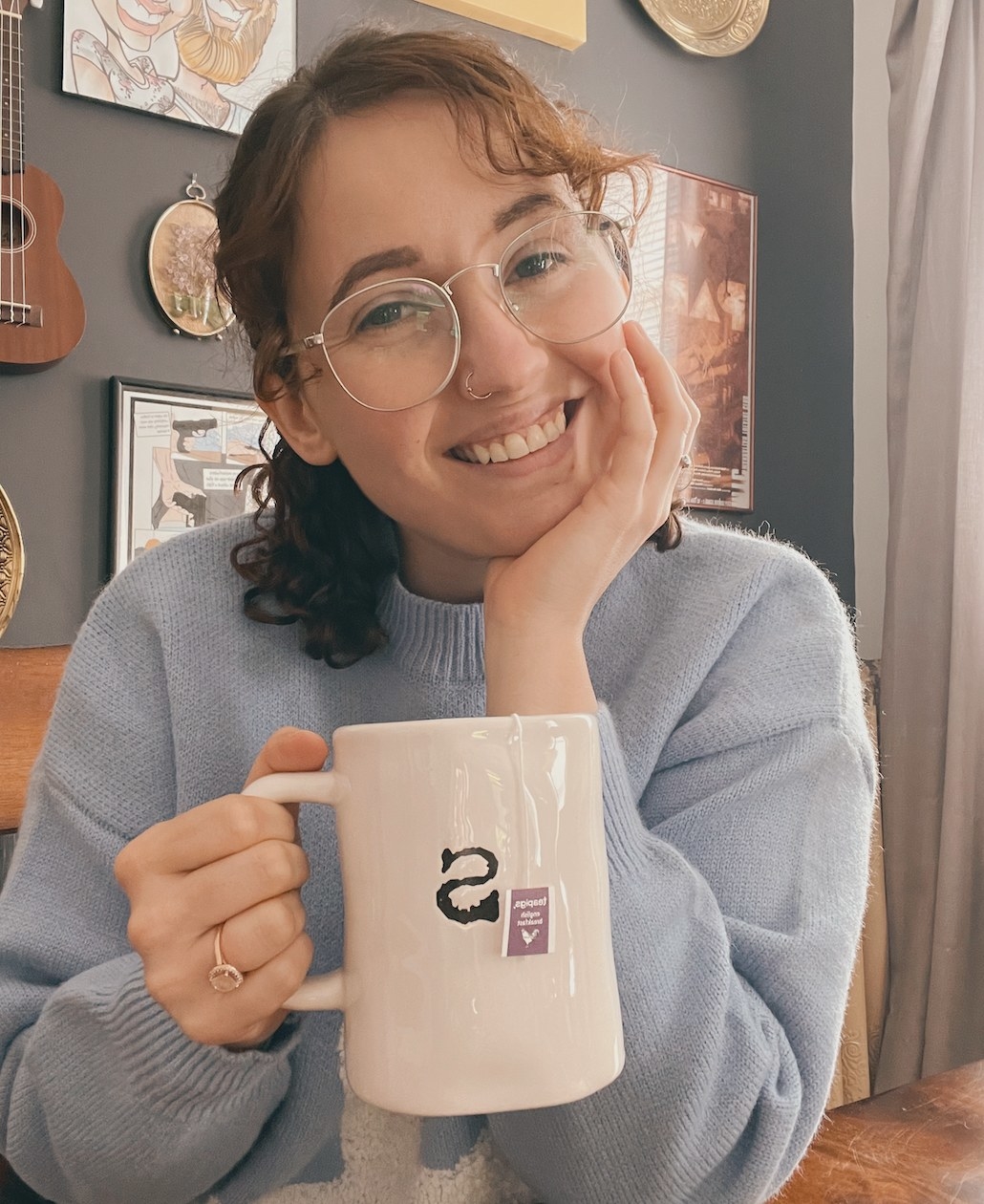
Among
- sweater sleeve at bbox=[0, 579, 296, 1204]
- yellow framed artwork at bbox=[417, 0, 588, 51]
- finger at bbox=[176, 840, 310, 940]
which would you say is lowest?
sweater sleeve at bbox=[0, 579, 296, 1204]

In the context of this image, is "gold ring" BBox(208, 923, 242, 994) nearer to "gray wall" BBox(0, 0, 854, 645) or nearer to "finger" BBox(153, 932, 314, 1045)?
"finger" BBox(153, 932, 314, 1045)

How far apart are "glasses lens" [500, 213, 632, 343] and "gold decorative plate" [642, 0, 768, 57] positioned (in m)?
2.26

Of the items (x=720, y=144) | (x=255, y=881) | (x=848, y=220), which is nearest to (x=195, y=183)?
(x=720, y=144)

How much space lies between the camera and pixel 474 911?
1.42 ft

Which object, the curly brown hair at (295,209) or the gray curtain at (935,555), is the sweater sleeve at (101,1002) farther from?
the gray curtain at (935,555)

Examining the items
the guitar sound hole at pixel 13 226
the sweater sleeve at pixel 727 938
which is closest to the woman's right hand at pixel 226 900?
the sweater sleeve at pixel 727 938

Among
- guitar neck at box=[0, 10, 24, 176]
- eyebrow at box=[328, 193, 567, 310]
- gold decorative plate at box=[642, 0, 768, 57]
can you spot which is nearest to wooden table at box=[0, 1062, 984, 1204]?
eyebrow at box=[328, 193, 567, 310]

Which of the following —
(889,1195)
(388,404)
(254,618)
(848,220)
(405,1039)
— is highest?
(848,220)

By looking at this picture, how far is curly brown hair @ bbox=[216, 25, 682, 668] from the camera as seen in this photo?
0.89 m

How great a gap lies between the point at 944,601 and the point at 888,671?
0.69 ft

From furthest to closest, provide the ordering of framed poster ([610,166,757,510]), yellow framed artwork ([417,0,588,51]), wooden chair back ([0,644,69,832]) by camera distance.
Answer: framed poster ([610,166,757,510]) → yellow framed artwork ([417,0,588,51]) → wooden chair back ([0,644,69,832])

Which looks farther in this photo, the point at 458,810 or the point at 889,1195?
the point at 889,1195

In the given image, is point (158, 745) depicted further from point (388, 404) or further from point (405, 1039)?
point (405, 1039)

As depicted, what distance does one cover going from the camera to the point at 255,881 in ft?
1.59
